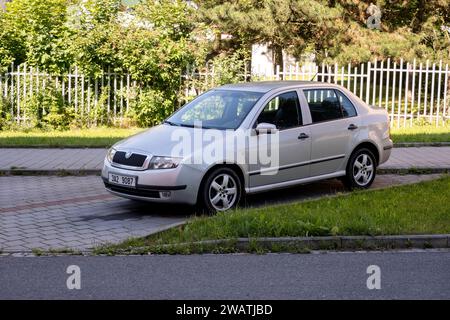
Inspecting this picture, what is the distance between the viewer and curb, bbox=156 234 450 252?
7891 millimetres

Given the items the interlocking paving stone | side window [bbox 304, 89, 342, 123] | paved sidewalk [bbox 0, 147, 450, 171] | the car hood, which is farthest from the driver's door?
paved sidewalk [bbox 0, 147, 450, 171]

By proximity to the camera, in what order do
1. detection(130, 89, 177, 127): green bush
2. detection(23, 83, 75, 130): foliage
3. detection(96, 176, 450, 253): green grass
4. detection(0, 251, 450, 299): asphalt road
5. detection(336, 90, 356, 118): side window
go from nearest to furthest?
detection(0, 251, 450, 299): asphalt road < detection(96, 176, 450, 253): green grass < detection(336, 90, 356, 118): side window < detection(23, 83, 75, 130): foliage < detection(130, 89, 177, 127): green bush

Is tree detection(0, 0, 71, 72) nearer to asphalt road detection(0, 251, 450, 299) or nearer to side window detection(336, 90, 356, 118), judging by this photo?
side window detection(336, 90, 356, 118)

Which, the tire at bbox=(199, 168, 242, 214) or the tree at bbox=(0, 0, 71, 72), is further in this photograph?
the tree at bbox=(0, 0, 71, 72)

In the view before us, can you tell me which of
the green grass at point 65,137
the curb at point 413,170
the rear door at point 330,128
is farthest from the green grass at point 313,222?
the green grass at point 65,137

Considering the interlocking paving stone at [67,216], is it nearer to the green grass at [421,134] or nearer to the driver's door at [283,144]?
the driver's door at [283,144]

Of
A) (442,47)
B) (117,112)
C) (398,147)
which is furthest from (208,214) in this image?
(442,47)

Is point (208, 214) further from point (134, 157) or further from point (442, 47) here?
point (442, 47)

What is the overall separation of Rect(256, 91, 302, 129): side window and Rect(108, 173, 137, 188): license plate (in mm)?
1865

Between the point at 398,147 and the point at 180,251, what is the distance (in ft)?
28.2

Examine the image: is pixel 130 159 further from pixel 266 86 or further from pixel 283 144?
pixel 266 86

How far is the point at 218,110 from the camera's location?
10383mm

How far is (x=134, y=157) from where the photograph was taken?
945 centimetres

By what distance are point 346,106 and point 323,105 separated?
45 centimetres
